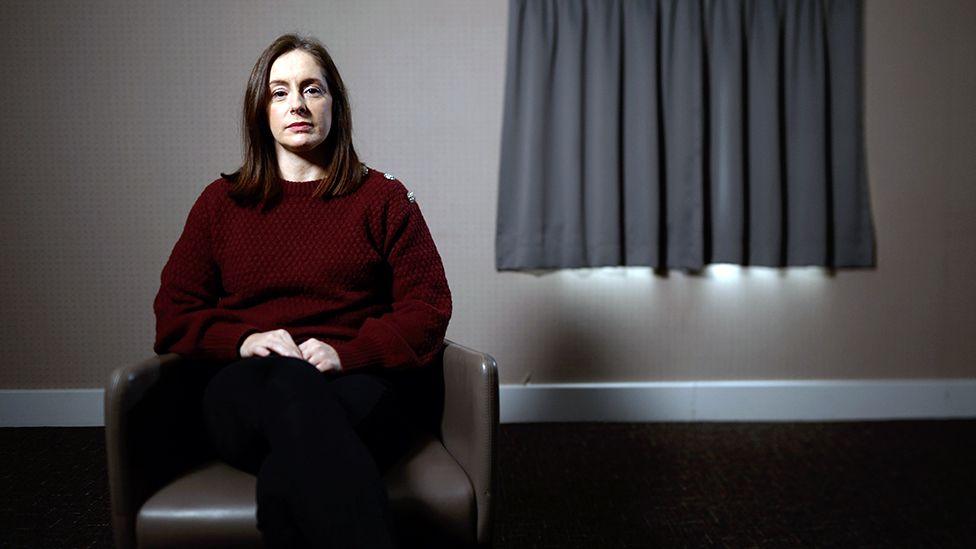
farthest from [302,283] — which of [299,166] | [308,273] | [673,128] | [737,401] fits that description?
[737,401]

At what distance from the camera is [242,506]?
103cm

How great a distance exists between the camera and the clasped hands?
1.21 metres

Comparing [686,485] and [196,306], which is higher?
[196,306]

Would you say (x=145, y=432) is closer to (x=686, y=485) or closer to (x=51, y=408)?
(x=686, y=485)

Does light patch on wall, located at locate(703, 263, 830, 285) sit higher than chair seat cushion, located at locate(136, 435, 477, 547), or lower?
higher

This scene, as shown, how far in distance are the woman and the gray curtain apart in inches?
49.1

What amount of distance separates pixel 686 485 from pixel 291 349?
1.39m

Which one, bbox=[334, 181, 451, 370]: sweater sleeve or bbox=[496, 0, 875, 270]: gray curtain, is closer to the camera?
bbox=[334, 181, 451, 370]: sweater sleeve

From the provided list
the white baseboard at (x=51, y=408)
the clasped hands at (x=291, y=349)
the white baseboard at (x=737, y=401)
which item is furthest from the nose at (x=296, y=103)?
the white baseboard at (x=51, y=408)

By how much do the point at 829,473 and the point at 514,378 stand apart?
3.81ft

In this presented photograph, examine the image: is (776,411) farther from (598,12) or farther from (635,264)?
(598,12)

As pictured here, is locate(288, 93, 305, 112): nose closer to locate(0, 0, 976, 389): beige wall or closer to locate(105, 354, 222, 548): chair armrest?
locate(105, 354, 222, 548): chair armrest

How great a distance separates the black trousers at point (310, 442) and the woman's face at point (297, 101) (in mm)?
506

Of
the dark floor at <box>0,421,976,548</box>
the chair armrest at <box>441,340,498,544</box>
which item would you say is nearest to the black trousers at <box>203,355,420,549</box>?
the chair armrest at <box>441,340,498,544</box>
